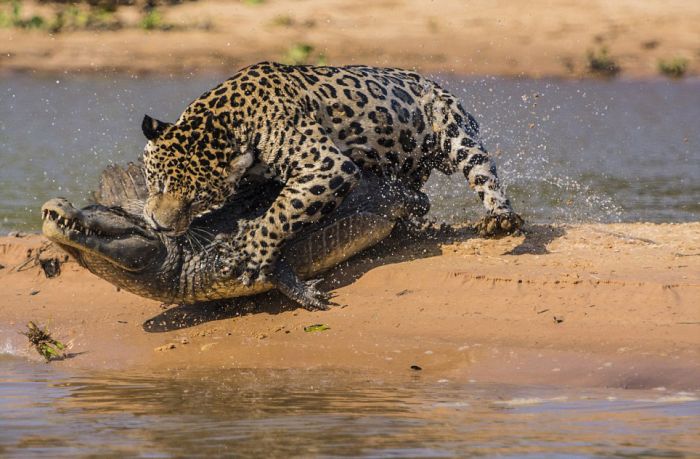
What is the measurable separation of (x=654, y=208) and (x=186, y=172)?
6.74m

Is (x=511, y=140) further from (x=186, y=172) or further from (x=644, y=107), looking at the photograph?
(x=186, y=172)

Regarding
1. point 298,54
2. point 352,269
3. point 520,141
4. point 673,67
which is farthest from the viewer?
point 673,67

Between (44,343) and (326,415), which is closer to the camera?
(326,415)

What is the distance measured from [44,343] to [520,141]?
466 inches

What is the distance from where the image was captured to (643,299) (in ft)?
26.3

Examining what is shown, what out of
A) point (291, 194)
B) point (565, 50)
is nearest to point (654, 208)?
point (291, 194)

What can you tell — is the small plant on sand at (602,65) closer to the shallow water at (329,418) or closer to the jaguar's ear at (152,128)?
the jaguar's ear at (152,128)

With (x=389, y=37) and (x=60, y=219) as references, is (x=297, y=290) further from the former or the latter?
(x=389, y=37)

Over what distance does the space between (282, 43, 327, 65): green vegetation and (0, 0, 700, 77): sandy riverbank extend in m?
0.08

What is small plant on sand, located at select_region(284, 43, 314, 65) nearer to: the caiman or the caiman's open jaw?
the caiman

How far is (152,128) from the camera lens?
855 centimetres

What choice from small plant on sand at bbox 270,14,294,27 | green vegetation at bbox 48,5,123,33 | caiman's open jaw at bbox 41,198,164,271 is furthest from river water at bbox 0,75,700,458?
green vegetation at bbox 48,5,123,33

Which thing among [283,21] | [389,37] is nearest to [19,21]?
[283,21]

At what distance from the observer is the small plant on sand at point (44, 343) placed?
27.5 ft
